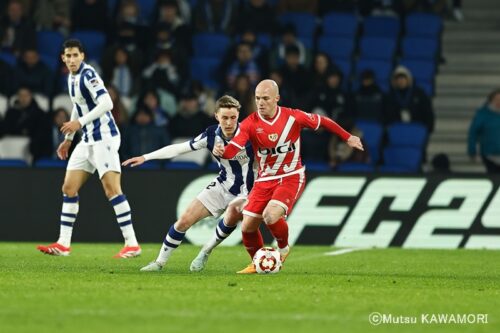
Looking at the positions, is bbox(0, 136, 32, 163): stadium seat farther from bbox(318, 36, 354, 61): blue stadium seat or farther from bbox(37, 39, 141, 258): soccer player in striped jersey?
bbox(318, 36, 354, 61): blue stadium seat

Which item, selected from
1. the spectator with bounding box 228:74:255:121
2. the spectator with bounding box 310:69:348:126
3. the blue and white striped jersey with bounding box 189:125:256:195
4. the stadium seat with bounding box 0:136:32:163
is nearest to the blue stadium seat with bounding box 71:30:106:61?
the stadium seat with bounding box 0:136:32:163

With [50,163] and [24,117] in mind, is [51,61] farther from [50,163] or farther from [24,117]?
[50,163]

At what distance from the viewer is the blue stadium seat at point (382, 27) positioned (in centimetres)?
2233

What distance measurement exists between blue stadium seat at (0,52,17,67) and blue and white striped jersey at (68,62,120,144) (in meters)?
6.95

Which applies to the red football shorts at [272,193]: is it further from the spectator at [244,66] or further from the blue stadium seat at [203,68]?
the blue stadium seat at [203,68]

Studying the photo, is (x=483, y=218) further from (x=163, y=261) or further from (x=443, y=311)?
(x=443, y=311)

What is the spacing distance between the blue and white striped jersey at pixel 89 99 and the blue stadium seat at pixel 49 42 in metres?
7.87

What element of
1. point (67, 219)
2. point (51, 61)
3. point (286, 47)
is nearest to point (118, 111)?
point (51, 61)

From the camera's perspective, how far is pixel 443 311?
338 inches

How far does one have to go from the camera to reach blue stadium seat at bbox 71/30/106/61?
69.8 feet

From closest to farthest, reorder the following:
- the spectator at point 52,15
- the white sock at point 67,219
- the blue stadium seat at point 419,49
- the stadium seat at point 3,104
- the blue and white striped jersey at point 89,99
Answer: the blue and white striped jersey at point 89,99
the white sock at point 67,219
the stadium seat at point 3,104
the spectator at point 52,15
the blue stadium seat at point 419,49

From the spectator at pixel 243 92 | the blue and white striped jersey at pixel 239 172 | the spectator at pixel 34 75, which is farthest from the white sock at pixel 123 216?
the spectator at pixel 34 75

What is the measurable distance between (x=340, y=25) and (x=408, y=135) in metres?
3.20

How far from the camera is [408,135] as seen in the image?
65.2 ft
